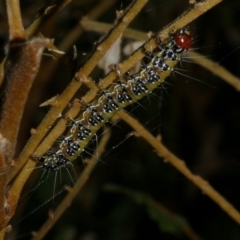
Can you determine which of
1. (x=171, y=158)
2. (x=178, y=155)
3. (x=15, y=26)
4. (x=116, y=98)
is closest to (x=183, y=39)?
(x=116, y=98)

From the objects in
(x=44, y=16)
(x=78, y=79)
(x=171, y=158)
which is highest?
(x=44, y=16)

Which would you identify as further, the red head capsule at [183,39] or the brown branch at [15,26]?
the red head capsule at [183,39]

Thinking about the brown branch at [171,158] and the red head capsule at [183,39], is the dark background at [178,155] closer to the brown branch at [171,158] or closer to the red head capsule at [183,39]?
the brown branch at [171,158]

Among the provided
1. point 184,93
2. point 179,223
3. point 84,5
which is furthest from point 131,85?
point 184,93

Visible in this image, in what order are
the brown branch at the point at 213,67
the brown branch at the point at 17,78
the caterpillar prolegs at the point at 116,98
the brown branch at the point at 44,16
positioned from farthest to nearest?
the brown branch at the point at 213,67 → the caterpillar prolegs at the point at 116,98 → the brown branch at the point at 44,16 → the brown branch at the point at 17,78

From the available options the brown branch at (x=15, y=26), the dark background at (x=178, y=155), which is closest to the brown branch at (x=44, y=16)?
the brown branch at (x=15, y=26)

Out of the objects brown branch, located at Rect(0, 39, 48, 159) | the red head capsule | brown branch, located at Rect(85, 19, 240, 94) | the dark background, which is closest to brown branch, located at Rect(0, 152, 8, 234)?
brown branch, located at Rect(0, 39, 48, 159)

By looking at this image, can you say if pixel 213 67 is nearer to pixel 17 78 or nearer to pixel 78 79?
pixel 78 79
